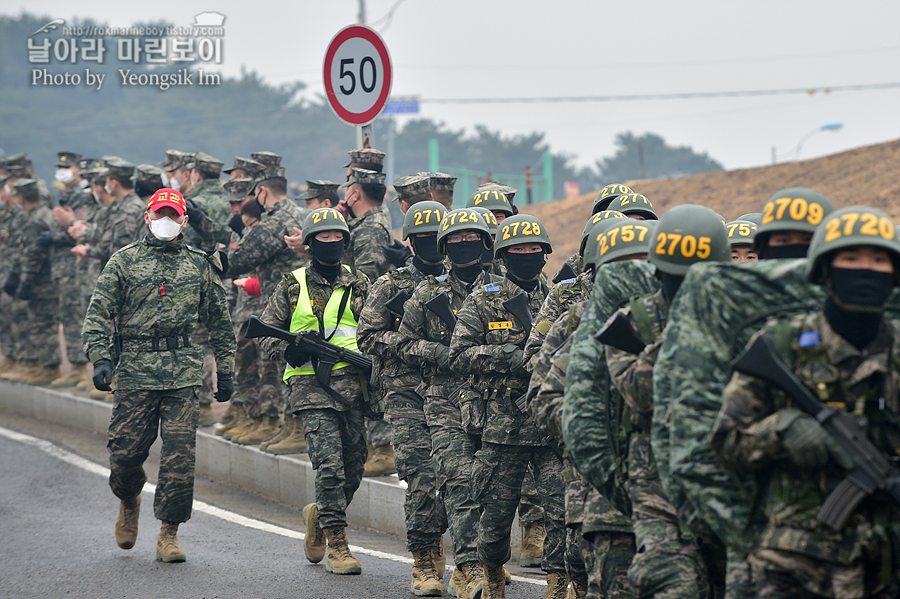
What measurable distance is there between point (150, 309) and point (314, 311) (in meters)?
1.15

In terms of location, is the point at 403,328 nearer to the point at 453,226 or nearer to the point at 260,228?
the point at 453,226

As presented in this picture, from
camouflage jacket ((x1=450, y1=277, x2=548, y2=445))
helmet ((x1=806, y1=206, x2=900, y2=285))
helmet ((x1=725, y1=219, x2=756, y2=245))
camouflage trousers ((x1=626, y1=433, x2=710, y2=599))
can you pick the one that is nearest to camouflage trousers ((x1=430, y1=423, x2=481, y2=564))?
camouflage jacket ((x1=450, y1=277, x2=548, y2=445))

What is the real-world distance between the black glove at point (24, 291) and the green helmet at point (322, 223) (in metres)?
8.03

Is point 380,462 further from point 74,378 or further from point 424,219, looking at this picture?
point 74,378

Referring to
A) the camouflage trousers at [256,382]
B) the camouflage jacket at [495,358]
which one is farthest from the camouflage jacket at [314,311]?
the camouflage trousers at [256,382]

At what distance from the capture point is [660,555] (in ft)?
14.4

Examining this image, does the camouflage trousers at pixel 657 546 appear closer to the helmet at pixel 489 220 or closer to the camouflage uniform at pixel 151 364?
the helmet at pixel 489 220

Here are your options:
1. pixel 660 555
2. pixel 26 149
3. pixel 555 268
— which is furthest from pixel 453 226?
pixel 26 149

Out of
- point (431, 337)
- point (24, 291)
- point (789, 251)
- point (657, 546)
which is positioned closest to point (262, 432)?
point (431, 337)

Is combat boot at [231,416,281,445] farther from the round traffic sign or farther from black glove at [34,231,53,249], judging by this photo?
black glove at [34,231,53,249]

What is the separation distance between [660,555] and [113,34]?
1417 cm

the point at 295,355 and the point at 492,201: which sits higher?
the point at 492,201

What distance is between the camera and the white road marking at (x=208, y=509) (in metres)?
8.18

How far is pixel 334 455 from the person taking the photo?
7.83 meters
